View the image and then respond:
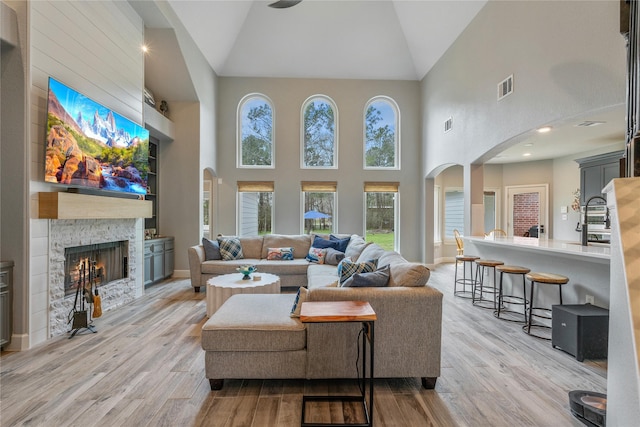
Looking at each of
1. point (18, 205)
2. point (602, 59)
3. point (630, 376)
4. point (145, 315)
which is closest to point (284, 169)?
point (145, 315)

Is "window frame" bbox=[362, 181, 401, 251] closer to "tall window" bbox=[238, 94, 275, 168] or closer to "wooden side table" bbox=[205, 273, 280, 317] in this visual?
"tall window" bbox=[238, 94, 275, 168]

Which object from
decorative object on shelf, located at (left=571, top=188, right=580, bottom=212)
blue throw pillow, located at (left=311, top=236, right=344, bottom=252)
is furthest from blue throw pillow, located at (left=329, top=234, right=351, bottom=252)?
decorative object on shelf, located at (left=571, top=188, right=580, bottom=212)

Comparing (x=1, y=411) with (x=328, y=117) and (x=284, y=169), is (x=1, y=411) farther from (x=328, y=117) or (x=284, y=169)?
(x=328, y=117)

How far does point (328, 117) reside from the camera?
803cm

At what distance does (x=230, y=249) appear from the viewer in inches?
219

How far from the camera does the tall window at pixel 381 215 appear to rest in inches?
318

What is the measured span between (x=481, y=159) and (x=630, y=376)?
4843 millimetres

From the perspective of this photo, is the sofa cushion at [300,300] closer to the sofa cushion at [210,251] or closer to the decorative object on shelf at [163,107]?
the sofa cushion at [210,251]

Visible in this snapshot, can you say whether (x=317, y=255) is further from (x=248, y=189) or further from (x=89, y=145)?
(x=89, y=145)

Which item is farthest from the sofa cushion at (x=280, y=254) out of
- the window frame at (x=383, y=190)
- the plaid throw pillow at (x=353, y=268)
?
the window frame at (x=383, y=190)

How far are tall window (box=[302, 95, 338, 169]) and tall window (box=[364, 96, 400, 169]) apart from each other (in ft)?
2.79

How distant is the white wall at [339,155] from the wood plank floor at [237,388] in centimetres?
467

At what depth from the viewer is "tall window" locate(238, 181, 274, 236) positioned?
789 cm

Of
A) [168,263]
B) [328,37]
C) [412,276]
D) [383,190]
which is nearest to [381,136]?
[383,190]
